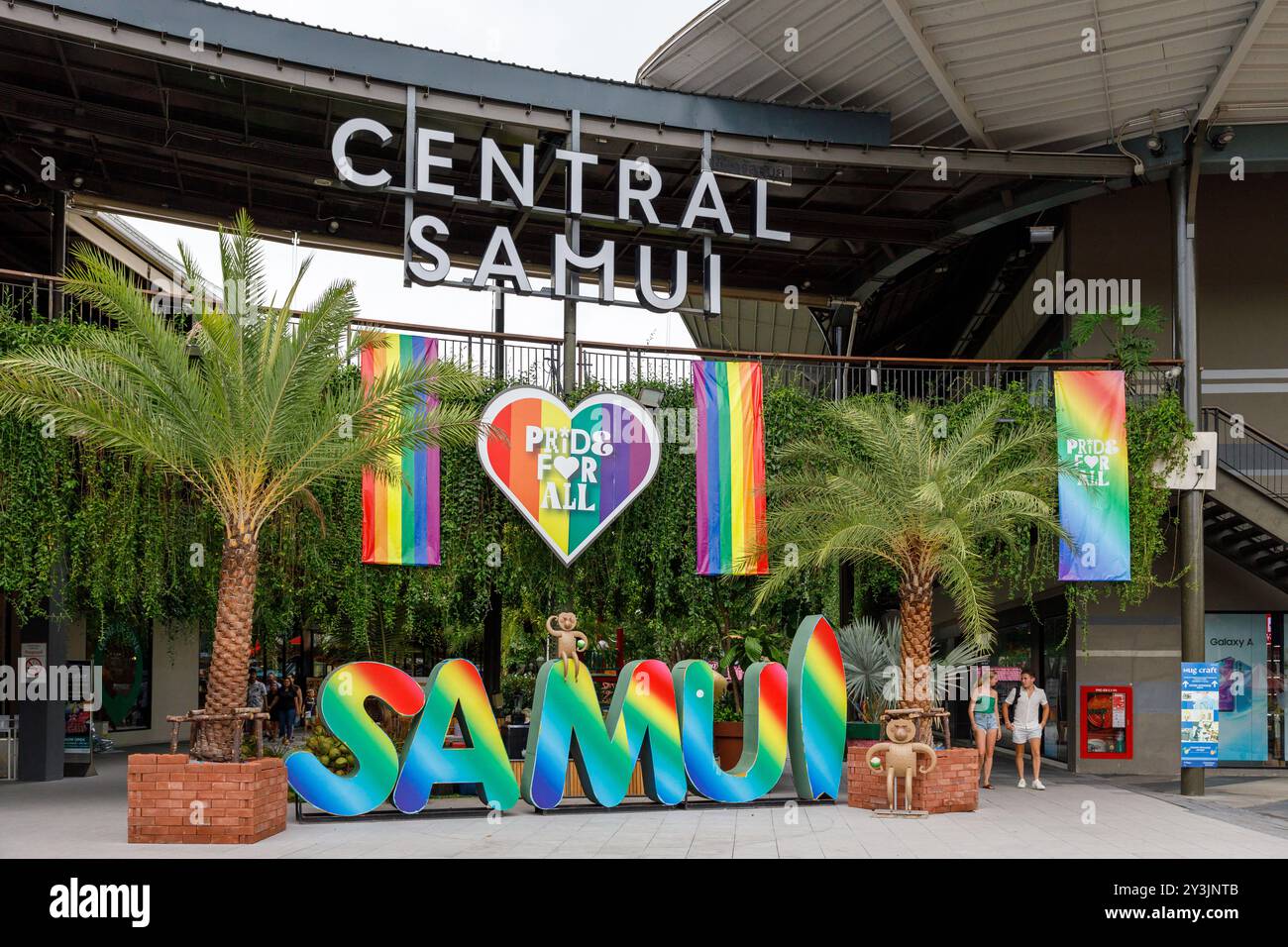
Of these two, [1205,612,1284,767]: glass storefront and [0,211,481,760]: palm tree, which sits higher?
[0,211,481,760]: palm tree

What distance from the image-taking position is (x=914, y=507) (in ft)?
53.5

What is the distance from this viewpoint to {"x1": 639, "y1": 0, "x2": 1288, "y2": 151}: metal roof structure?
17.5 metres

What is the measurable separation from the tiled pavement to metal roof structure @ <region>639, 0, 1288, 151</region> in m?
10.9

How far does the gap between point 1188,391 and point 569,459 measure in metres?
10.1

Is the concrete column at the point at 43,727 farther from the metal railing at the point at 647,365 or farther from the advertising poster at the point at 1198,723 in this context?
the advertising poster at the point at 1198,723

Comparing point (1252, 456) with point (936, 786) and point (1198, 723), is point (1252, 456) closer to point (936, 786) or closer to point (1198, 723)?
point (1198, 723)

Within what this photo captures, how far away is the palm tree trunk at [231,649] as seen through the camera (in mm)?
13203

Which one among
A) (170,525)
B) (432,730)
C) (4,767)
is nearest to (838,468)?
(432,730)

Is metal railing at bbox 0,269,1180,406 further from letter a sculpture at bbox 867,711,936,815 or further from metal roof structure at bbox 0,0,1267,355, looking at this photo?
letter a sculpture at bbox 867,711,936,815

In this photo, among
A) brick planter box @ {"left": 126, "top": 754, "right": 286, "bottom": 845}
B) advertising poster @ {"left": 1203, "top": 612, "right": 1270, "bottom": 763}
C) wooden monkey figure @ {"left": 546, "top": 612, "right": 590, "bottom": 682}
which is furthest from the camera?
advertising poster @ {"left": 1203, "top": 612, "right": 1270, "bottom": 763}

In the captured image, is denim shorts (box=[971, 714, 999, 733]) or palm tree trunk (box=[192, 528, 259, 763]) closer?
palm tree trunk (box=[192, 528, 259, 763])

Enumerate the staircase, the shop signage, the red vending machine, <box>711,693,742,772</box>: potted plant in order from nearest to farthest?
the shop signage → <box>711,693,742,772</box>: potted plant → the staircase → the red vending machine

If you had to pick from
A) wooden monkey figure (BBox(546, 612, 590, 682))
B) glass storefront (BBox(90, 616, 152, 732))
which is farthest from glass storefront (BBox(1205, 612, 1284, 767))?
glass storefront (BBox(90, 616, 152, 732))

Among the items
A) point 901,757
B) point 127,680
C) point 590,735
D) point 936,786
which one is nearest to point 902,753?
point 901,757
